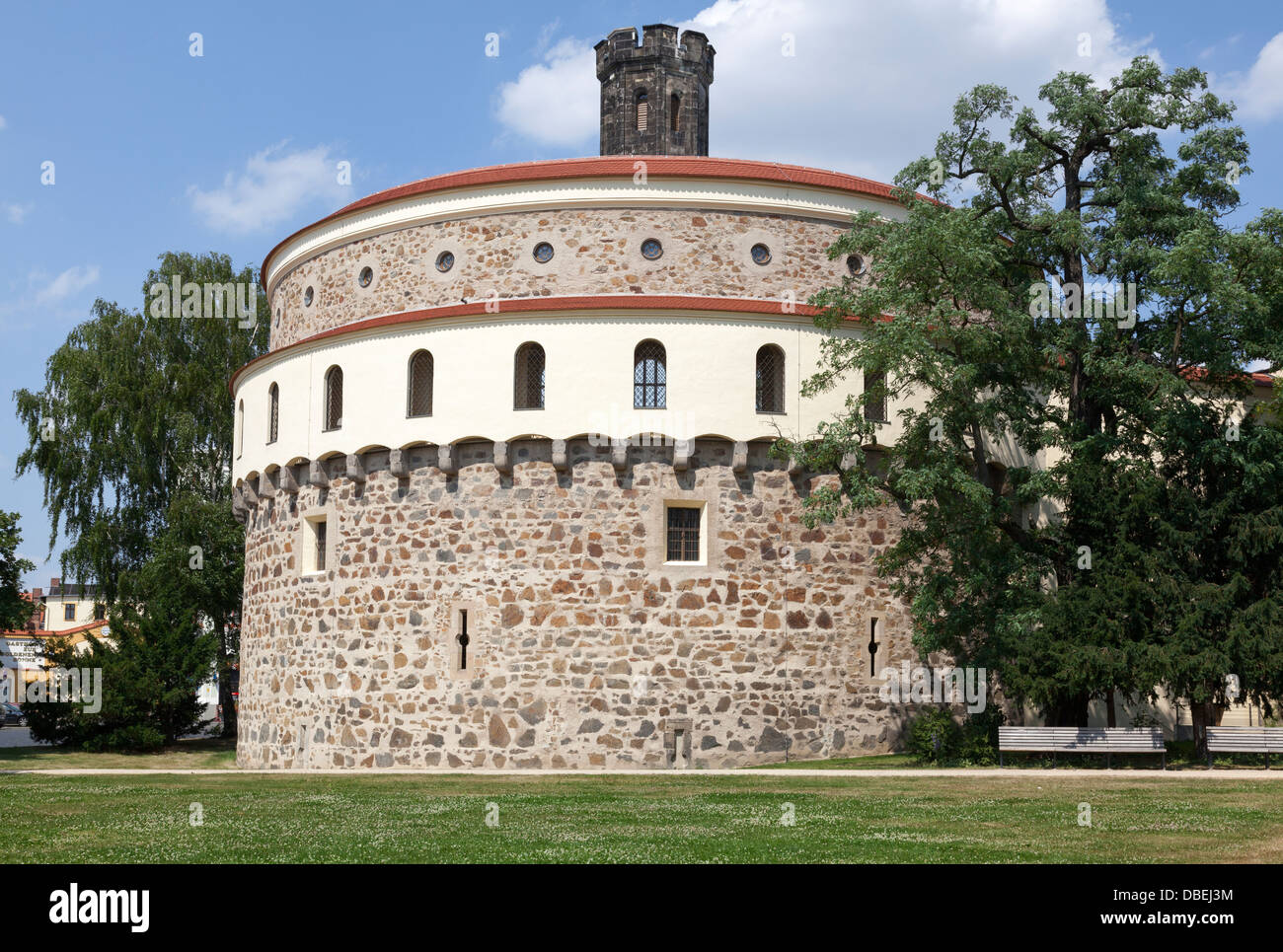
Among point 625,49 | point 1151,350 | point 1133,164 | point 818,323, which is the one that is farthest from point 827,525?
point 625,49

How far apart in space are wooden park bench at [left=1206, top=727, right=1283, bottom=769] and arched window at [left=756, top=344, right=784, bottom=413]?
903 cm

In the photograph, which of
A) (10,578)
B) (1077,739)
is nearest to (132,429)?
(10,578)

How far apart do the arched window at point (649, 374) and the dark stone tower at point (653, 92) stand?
12.2m

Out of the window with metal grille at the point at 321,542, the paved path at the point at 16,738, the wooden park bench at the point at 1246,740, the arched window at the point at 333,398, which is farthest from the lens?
the paved path at the point at 16,738

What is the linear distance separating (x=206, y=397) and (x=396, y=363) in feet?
60.6

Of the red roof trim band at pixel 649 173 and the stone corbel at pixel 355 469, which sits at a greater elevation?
the red roof trim band at pixel 649 173

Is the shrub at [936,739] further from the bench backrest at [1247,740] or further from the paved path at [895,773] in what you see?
the bench backrest at [1247,740]

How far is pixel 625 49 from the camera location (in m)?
34.9

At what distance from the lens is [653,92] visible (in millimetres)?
34750

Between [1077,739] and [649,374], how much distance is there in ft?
31.0

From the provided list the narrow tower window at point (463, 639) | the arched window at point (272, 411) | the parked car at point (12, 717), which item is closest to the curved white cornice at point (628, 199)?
the arched window at point (272, 411)

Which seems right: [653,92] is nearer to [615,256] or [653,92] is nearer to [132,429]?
[615,256]

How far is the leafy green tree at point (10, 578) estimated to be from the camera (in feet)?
106

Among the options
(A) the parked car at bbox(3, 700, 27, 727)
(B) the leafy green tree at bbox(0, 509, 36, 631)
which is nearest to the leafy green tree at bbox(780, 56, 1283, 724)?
(B) the leafy green tree at bbox(0, 509, 36, 631)
